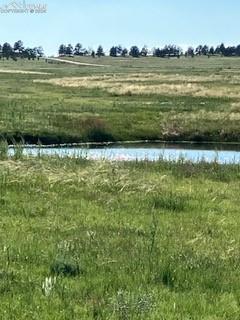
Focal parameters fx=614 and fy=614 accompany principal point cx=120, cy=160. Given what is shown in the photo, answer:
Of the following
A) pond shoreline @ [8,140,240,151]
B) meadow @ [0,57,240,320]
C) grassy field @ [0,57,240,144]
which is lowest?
pond shoreline @ [8,140,240,151]

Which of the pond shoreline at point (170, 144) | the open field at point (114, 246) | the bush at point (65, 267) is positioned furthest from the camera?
the pond shoreline at point (170, 144)

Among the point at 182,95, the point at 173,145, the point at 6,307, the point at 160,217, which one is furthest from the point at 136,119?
the point at 6,307

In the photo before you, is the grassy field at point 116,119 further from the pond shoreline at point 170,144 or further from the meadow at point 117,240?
the meadow at point 117,240

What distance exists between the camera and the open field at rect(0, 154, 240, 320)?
25.0 feet

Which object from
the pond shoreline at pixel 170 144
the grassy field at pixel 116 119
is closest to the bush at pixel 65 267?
the grassy field at pixel 116 119

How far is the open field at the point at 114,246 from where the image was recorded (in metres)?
7.62

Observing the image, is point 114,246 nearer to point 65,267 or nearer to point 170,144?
point 65,267

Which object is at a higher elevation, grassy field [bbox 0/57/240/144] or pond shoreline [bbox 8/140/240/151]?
grassy field [bbox 0/57/240/144]

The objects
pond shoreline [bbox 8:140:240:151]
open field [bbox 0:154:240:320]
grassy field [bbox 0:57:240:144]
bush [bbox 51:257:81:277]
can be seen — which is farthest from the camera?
grassy field [bbox 0:57:240:144]

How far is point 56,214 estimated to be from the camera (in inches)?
530

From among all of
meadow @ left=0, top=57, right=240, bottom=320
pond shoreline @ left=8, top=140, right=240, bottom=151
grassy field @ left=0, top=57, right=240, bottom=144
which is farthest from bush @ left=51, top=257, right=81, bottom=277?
pond shoreline @ left=8, top=140, right=240, bottom=151

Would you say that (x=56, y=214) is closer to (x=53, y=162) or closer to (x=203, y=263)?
(x=203, y=263)

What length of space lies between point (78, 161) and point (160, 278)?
14649 mm

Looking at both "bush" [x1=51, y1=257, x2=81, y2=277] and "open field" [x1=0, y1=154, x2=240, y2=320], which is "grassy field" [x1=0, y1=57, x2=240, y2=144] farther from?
"bush" [x1=51, y1=257, x2=81, y2=277]
